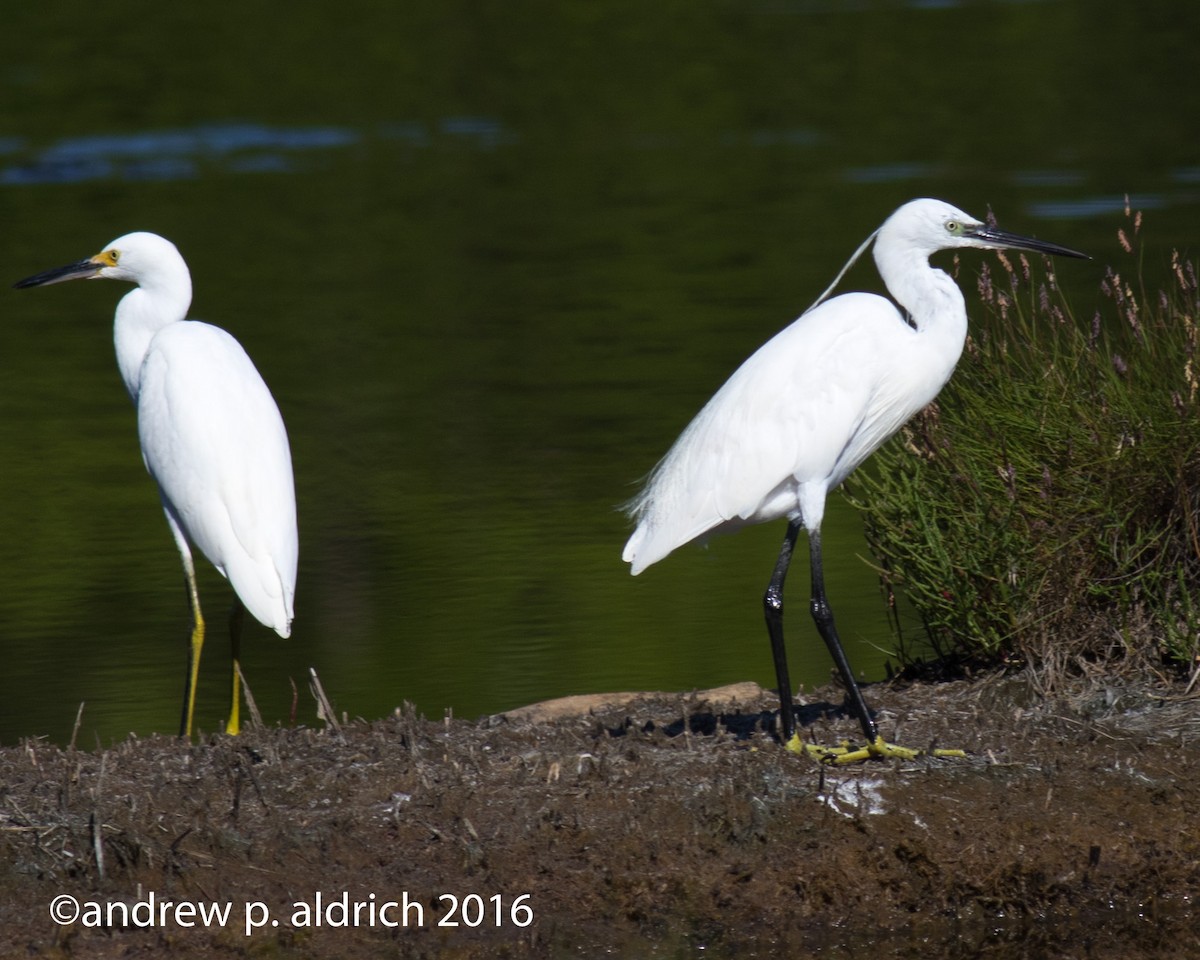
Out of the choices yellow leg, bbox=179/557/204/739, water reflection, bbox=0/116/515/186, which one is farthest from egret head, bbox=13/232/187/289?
water reflection, bbox=0/116/515/186

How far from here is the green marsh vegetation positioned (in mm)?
5062

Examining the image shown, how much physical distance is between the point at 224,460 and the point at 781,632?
5.85ft

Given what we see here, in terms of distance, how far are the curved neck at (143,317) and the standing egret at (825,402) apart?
7.02 feet

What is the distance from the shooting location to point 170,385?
5762 millimetres

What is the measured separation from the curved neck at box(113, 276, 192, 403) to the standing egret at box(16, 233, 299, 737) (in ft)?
0.88

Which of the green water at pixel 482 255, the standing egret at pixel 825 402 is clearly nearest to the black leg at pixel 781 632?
the standing egret at pixel 825 402

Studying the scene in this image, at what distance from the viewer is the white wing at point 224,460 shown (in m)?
5.45

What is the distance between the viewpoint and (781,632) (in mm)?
4992

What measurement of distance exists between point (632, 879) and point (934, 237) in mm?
1894

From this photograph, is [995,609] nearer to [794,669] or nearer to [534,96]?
[794,669]
